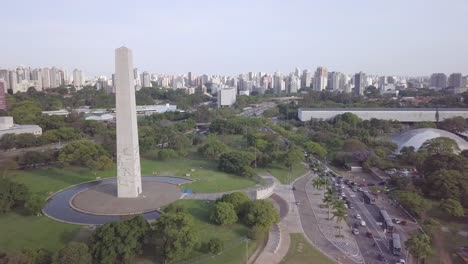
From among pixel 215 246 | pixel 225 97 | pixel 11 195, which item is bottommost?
pixel 215 246

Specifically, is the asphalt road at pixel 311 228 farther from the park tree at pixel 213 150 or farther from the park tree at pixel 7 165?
the park tree at pixel 7 165

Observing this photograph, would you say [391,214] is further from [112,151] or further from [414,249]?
[112,151]

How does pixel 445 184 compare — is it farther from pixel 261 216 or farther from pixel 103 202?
pixel 103 202

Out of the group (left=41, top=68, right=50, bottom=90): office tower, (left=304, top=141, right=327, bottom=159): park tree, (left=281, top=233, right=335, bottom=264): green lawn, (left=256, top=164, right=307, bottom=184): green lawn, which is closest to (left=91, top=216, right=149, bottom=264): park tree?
(left=281, top=233, right=335, bottom=264): green lawn

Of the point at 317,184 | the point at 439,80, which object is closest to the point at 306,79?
the point at 439,80

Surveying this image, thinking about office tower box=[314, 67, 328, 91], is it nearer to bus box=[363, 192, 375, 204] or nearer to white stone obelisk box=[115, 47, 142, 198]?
bus box=[363, 192, 375, 204]
